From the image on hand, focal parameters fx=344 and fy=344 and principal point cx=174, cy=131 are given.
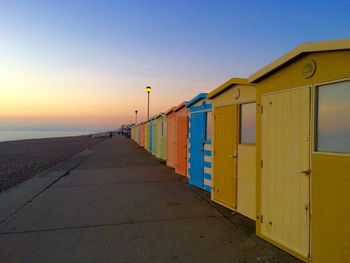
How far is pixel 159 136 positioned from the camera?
22.0m

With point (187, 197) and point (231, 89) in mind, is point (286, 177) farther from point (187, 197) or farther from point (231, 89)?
point (187, 197)

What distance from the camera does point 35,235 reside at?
620 cm

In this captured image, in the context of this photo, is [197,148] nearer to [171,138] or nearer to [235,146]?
[235,146]

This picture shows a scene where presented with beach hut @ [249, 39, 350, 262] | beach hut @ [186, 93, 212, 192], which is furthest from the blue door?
beach hut @ [249, 39, 350, 262]

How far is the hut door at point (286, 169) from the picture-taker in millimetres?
4906

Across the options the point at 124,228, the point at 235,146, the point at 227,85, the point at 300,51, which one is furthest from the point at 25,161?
the point at 300,51

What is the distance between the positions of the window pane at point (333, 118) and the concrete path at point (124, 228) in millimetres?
1794

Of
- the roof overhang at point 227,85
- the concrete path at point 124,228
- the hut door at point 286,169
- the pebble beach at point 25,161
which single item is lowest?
the pebble beach at point 25,161

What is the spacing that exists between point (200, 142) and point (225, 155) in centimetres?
283

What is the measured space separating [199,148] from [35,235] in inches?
237

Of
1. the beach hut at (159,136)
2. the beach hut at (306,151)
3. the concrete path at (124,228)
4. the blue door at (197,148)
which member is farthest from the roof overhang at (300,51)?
the beach hut at (159,136)

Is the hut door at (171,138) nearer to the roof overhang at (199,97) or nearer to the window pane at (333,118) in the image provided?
the roof overhang at (199,97)

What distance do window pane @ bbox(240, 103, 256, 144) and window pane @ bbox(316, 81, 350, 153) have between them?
2.37 m

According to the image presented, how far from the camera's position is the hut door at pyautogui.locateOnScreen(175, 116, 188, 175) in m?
13.2
